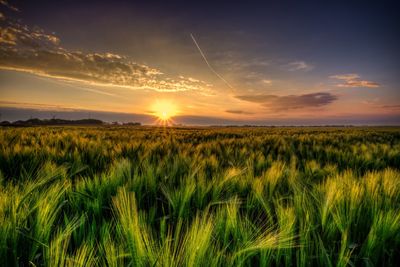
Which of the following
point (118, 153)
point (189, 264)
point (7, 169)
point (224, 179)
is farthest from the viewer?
point (118, 153)

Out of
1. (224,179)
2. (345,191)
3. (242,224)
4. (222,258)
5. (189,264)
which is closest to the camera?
(189,264)

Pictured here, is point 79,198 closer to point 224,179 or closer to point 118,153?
point 224,179

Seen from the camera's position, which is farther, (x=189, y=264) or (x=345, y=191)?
(x=345, y=191)

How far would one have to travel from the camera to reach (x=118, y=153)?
4203mm

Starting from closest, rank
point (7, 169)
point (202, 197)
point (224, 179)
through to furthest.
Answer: point (202, 197) < point (224, 179) < point (7, 169)

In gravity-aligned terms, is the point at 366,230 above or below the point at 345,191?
below

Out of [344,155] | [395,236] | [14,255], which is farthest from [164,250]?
[344,155]

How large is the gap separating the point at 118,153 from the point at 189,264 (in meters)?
3.62

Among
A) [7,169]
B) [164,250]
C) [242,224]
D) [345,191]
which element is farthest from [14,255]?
[7,169]

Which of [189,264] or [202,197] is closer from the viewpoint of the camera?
[189,264]

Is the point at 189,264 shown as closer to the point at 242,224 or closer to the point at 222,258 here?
the point at 222,258

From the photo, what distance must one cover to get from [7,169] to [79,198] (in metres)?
2.00

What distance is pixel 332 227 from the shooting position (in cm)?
131

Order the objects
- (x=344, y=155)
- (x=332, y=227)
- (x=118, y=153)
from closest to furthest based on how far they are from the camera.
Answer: (x=332, y=227), (x=118, y=153), (x=344, y=155)
